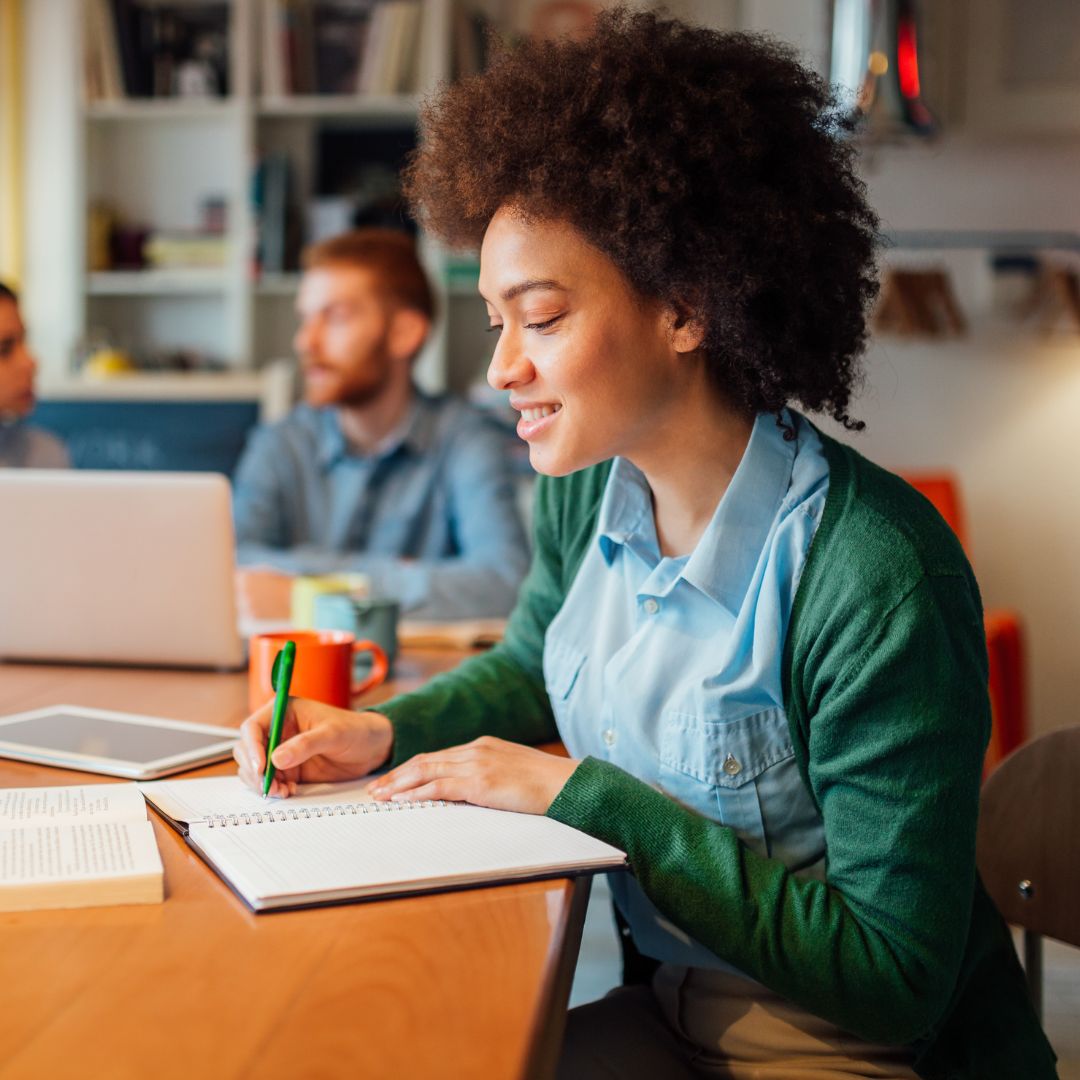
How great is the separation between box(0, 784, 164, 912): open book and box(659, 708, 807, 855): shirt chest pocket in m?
0.40

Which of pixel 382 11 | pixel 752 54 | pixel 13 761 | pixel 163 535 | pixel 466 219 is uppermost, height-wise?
pixel 382 11

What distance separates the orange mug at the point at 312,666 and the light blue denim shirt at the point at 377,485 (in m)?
1.25

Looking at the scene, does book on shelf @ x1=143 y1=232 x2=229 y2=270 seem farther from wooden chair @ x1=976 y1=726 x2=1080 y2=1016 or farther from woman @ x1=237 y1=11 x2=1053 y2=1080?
wooden chair @ x1=976 y1=726 x2=1080 y2=1016

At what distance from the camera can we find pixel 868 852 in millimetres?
852

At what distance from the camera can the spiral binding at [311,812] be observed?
90 centimetres

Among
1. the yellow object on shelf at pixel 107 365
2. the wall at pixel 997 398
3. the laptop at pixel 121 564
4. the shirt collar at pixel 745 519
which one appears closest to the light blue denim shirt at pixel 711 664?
the shirt collar at pixel 745 519

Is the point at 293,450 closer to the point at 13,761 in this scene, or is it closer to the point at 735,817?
the point at 13,761

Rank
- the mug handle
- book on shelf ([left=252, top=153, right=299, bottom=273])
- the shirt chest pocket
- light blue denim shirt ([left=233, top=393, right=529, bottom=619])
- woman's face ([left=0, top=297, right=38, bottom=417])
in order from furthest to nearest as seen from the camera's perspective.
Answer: book on shelf ([left=252, top=153, right=299, bottom=273]) → light blue denim shirt ([left=233, top=393, right=529, bottom=619]) → woman's face ([left=0, top=297, right=38, bottom=417]) → the mug handle → the shirt chest pocket

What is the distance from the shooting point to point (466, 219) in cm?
115

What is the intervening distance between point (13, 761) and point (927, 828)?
2.43 ft

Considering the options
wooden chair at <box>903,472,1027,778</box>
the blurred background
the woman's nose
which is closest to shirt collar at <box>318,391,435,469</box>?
the blurred background

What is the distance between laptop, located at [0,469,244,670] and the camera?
145cm

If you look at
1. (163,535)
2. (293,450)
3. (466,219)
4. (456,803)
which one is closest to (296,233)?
(293,450)

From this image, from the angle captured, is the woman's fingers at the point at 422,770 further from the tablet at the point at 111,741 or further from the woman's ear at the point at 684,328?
the woman's ear at the point at 684,328
